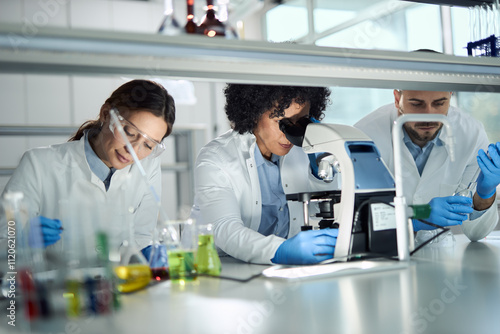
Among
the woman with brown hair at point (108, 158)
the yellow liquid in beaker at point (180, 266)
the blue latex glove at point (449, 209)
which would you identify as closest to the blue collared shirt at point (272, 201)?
the woman with brown hair at point (108, 158)

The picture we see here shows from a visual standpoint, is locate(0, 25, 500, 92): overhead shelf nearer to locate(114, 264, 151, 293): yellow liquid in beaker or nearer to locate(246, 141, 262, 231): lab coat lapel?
locate(114, 264, 151, 293): yellow liquid in beaker

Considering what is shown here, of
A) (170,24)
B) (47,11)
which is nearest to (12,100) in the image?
(47,11)

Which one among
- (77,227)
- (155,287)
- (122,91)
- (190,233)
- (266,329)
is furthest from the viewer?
(122,91)

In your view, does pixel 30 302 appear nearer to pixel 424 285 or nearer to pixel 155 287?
pixel 155 287

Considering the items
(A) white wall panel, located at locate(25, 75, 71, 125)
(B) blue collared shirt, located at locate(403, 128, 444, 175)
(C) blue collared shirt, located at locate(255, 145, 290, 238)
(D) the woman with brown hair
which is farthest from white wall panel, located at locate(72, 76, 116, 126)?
(B) blue collared shirt, located at locate(403, 128, 444, 175)

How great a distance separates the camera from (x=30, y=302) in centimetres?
97

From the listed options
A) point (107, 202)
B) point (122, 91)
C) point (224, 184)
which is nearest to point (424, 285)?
point (107, 202)

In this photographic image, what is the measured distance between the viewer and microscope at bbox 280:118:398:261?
1.62 metres

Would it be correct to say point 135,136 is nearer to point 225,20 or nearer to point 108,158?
point 108,158

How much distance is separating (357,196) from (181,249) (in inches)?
23.1

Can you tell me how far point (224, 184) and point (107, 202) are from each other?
1.08 meters

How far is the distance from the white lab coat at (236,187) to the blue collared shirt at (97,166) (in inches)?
15.7

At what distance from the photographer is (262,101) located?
2.38 metres

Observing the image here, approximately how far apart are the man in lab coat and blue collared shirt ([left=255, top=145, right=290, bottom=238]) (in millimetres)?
609
